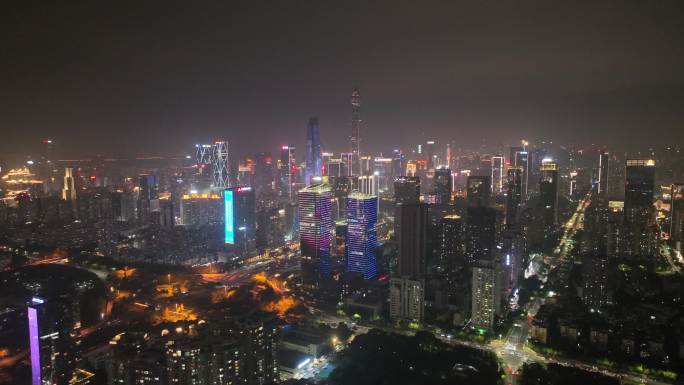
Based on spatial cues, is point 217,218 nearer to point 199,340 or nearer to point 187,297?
point 187,297

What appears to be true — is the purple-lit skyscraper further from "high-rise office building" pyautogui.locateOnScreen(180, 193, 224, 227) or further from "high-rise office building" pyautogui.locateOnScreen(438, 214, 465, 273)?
"high-rise office building" pyautogui.locateOnScreen(180, 193, 224, 227)

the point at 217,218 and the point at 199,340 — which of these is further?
the point at 217,218

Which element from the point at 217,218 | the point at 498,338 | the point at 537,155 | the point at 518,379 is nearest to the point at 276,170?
→ the point at 217,218

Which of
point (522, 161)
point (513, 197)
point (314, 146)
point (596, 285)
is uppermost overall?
point (314, 146)

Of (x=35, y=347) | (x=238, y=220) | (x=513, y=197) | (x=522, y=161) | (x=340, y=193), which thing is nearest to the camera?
(x=35, y=347)

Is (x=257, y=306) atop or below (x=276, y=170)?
below

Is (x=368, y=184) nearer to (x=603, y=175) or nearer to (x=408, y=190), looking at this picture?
(x=408, y=190)

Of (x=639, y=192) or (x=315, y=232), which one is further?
(x=639, y=192)

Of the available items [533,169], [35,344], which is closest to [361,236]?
[35,344]
